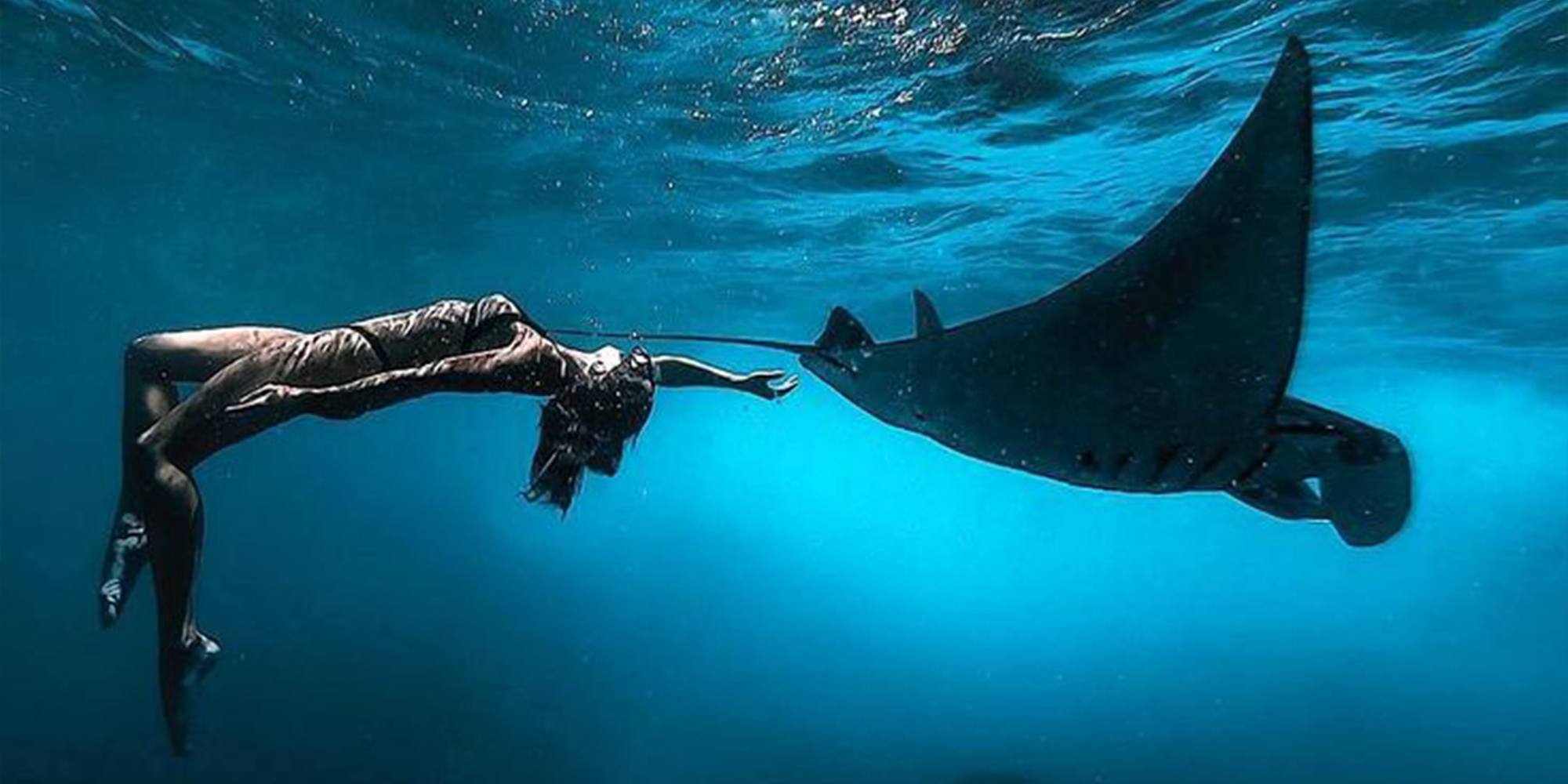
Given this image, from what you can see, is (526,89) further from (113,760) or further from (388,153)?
(113,760)

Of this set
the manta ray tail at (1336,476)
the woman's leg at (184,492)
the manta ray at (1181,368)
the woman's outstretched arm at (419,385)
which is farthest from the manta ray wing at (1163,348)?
the woman's leg at (184,492)

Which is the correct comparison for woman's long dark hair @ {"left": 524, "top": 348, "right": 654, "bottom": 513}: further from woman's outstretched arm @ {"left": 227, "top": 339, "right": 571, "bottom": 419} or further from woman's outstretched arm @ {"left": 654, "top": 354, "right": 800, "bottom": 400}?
woman's outstretched arm @ {"left": 654, "top": 354, "right": 800, "bottom": 400}

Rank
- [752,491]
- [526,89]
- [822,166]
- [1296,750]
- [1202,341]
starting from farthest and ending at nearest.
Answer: [752,491] → [1296,750] → [822,166] → [526,89] → [1202,341]

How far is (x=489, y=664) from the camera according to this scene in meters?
25.7

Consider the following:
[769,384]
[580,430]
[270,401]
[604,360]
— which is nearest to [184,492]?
[270,401]

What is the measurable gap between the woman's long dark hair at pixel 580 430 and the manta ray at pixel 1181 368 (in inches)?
35.7

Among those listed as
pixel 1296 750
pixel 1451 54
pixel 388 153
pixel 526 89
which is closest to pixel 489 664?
pixel 388 153

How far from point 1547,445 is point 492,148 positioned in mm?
47981

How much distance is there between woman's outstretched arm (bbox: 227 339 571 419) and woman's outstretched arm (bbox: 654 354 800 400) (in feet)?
3.78

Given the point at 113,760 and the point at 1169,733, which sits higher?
the point at 113,760

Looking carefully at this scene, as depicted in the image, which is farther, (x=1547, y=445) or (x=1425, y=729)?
(x=1547, y=445)

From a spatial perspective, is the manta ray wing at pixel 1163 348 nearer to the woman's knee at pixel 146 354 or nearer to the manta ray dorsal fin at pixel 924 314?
the manta ray dorsal fin at pixel 924 314

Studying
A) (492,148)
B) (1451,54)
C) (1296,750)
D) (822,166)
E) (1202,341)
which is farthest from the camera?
(1296,750)

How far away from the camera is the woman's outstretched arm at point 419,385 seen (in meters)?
3.76
